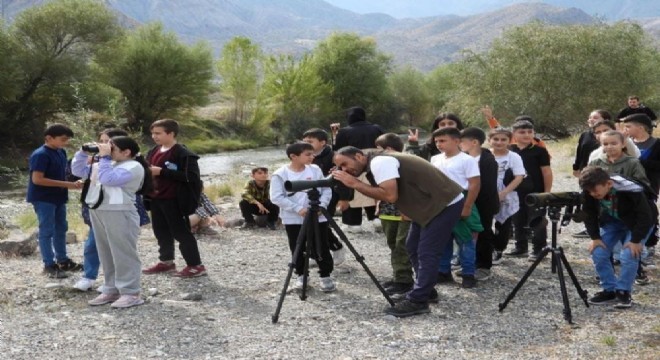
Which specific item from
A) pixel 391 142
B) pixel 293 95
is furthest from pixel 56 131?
pixel 293 95

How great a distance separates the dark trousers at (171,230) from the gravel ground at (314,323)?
0.31m

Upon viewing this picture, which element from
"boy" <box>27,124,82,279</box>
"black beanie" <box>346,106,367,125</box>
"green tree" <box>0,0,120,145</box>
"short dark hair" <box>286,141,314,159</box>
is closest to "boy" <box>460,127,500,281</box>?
"short dark hair" <box>286,141,314,159</box>

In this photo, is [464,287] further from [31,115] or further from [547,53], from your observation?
[31,115]

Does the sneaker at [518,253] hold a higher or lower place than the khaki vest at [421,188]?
lower

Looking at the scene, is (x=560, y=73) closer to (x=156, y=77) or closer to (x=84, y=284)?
(x=156, y=77)

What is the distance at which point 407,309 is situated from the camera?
558 centimetres

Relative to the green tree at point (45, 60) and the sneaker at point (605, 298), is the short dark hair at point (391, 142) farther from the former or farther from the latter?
the green tree at point (45, 60)

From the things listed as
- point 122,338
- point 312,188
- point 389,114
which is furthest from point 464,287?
point 389,114

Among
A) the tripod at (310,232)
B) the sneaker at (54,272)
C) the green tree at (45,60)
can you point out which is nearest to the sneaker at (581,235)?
the tripod at (310,232)

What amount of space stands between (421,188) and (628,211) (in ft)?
5.93

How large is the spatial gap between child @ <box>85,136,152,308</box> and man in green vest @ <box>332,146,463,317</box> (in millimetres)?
2035

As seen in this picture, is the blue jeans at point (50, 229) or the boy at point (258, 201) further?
the boy at point (258, 201)

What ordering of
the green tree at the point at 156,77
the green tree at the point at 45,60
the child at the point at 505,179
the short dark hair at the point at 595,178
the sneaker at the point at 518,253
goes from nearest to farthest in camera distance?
the short dark hair at the point at 595,178
the child at the point at 505,179
the sneaker at the point at 518,253
the green tree at the point at 45,60
the green tree at the point at 156,77

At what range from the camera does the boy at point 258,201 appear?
10320 mm
